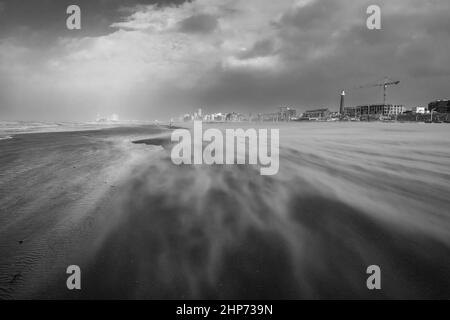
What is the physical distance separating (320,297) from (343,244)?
1263mm

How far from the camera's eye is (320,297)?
2.45 meters

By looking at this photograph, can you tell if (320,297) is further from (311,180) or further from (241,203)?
(311,180)

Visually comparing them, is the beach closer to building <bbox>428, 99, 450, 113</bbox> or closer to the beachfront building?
building <bbox>428, 99, 450, 113</bbox>

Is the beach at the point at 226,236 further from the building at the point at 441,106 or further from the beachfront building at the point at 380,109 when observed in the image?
the beachfront building at the point at 380,109

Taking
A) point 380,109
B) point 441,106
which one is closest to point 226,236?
point 441,106

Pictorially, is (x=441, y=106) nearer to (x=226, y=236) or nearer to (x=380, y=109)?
(x=380, y=109)

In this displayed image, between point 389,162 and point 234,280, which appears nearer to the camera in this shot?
point 234,280

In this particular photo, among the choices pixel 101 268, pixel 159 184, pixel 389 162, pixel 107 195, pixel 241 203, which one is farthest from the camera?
pixel 389 162

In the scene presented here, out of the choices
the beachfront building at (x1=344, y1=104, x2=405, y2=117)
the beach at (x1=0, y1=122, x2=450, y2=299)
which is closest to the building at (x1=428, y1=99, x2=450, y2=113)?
the beachfront building at (x1=344, y1=104, x2=405, y2=117)

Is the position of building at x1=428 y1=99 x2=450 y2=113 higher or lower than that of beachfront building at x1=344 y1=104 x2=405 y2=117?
lower

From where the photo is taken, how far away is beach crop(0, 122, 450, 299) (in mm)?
2580

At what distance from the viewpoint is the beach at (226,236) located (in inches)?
102
